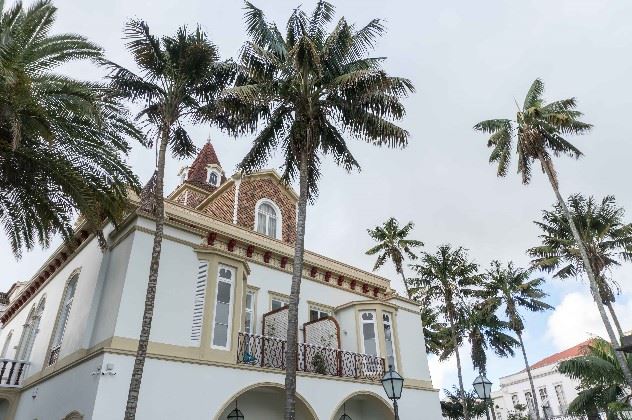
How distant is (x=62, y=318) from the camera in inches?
572

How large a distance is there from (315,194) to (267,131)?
2.86 m

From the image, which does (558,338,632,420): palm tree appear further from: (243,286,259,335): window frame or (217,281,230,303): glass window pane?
(217,281,230,303): glass window pane

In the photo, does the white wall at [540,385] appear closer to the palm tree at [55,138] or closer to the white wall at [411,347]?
the white wall at [411,347]

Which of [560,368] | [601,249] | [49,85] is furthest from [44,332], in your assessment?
[601,249]

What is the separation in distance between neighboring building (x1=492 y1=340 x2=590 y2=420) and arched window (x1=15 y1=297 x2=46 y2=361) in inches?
1490

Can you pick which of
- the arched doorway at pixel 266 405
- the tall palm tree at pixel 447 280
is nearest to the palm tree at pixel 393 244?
the tall palm tree at pixel 447 280

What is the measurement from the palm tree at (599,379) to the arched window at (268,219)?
46.0 feet

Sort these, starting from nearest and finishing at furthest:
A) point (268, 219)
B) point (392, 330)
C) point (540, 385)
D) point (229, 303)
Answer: point (229, 303), point (392, 330), point (268, 219), point (540, 385)

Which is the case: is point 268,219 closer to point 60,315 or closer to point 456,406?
point 60,315

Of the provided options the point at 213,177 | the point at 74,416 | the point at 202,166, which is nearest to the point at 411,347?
the point at 74,416

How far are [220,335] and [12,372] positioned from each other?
8.89 metres

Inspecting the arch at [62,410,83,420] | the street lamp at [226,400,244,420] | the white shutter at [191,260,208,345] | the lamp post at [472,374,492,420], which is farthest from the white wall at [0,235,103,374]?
the lamp post at [472,374,492,420]

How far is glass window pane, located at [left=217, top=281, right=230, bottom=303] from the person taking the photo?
12474 millimetres

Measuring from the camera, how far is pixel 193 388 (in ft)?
35.5
